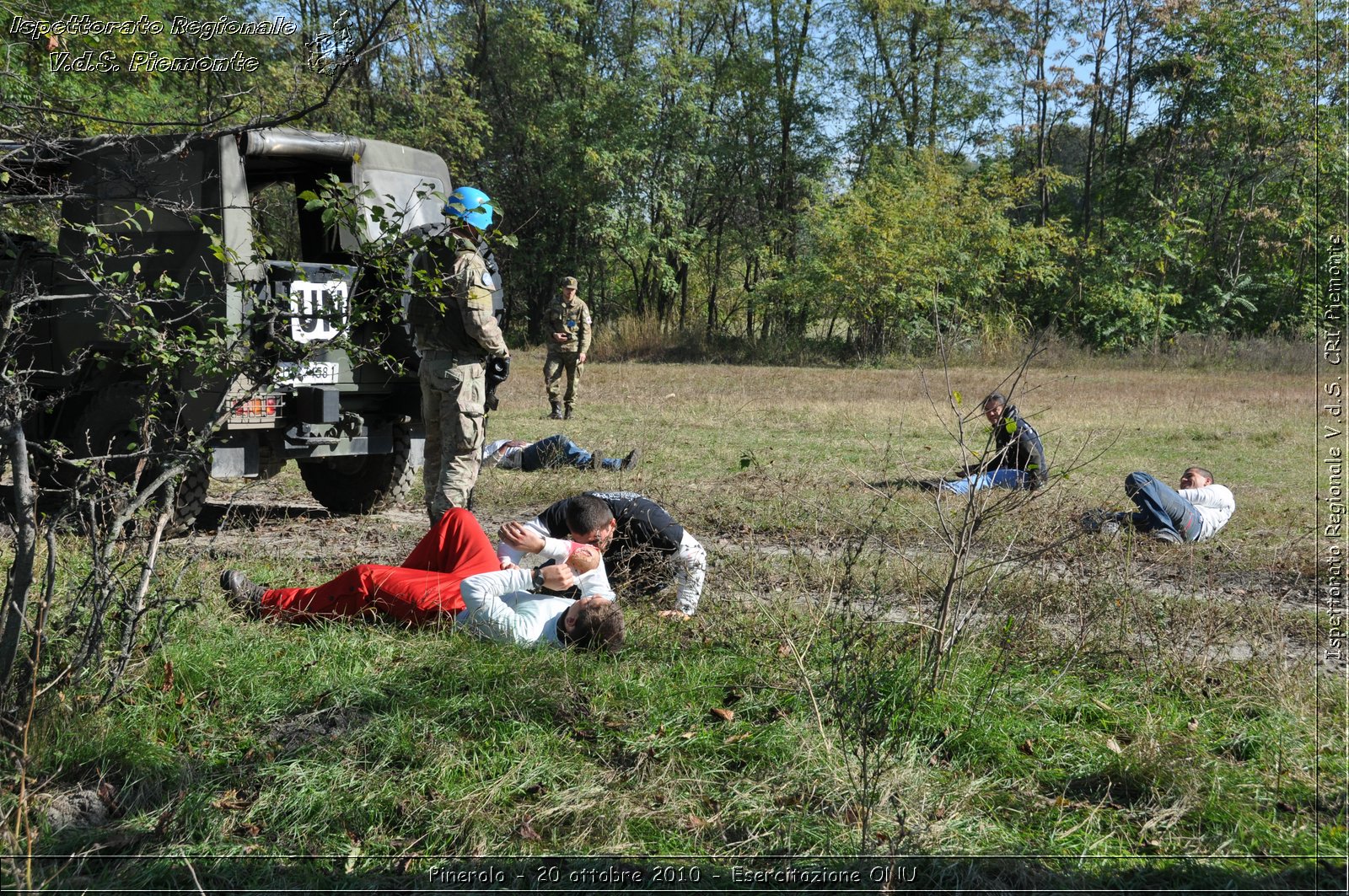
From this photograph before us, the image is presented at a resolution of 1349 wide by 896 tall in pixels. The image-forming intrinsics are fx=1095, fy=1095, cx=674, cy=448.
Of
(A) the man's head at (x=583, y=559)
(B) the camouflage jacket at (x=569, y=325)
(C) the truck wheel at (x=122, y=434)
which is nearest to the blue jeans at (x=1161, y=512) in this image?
(A) the man's head at (x=583, y=559)

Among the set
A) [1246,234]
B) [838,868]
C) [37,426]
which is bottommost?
[838,868]

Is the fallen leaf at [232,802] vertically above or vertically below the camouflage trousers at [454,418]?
below

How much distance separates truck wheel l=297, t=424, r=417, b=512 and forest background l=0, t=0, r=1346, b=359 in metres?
16.9

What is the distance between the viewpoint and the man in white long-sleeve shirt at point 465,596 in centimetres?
456

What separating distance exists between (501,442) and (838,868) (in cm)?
780

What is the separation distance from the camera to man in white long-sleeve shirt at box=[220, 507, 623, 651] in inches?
179

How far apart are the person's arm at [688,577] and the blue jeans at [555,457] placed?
4716mm

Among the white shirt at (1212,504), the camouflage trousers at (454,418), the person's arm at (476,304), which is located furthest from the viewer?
the white shirt at (1212,504)

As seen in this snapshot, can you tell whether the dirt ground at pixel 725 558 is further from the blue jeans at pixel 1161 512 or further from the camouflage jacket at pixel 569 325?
the camouflage jacket at pixel 569 325

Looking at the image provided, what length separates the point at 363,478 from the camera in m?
8.10

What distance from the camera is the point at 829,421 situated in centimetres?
1385

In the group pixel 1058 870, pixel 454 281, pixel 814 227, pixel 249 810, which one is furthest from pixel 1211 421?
pixel 814 227

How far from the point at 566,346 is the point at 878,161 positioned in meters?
22.7

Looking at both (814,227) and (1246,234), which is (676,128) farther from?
(1246,234)
